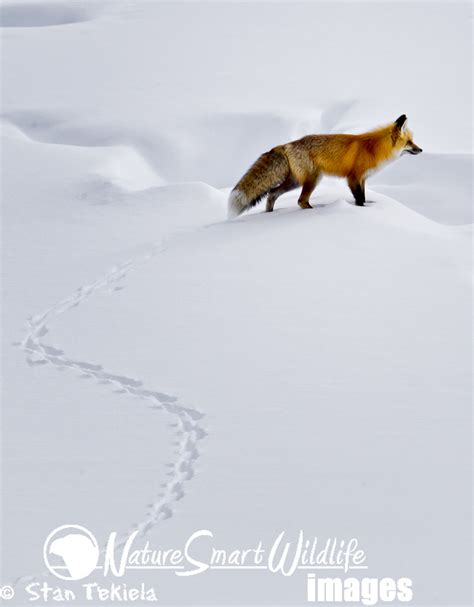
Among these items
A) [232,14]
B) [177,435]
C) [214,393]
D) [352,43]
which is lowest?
[177,435]

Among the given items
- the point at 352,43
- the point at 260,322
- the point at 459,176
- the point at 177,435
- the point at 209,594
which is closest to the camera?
the point at 209,594

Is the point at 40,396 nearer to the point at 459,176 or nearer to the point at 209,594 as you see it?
the point at 209,594

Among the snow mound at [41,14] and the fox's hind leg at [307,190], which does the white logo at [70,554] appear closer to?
the fox's hind leg at [307,190]

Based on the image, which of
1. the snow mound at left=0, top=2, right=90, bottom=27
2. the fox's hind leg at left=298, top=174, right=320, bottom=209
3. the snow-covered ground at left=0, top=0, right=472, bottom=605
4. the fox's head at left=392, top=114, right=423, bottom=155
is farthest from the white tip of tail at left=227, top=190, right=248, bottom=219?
the snow mound at left=0, top=2, right=90, bottom=27

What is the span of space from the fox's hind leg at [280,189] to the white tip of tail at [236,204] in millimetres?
236

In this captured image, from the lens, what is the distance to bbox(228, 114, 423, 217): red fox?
7.71 m

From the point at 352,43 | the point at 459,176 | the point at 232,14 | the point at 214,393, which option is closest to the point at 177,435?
the point at 214,393

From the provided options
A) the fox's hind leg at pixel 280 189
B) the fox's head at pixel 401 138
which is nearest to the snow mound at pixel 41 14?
the fox's hind leg at pixel 280 189

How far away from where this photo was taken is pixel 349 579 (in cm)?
394

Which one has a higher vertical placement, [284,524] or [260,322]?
[260,322]

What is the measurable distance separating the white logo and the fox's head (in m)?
4.77

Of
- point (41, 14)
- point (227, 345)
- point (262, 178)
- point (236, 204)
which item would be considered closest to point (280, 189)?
point (262, 178)

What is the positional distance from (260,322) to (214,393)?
97 cm

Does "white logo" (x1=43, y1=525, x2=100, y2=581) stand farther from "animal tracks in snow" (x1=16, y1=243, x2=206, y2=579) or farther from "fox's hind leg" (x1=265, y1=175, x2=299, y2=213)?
"fox's hind leg" (x1=265, y1=175, x2=299, y2=213)
